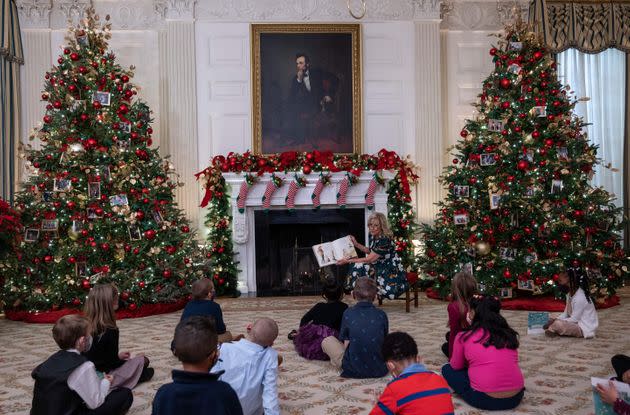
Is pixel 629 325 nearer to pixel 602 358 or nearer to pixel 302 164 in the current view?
pixel 602 358

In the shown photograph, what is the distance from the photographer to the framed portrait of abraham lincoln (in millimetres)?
10742

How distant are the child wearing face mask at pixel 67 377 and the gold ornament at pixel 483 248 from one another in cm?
654

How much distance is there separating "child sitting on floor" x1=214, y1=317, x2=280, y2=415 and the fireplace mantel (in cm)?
689

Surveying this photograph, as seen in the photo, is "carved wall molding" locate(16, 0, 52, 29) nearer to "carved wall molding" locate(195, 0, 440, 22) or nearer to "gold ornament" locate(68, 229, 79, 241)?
"carved wall molding" locate(195, 0, 440, 22)

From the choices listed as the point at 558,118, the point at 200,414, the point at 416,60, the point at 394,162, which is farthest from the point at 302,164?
the point at 200,414


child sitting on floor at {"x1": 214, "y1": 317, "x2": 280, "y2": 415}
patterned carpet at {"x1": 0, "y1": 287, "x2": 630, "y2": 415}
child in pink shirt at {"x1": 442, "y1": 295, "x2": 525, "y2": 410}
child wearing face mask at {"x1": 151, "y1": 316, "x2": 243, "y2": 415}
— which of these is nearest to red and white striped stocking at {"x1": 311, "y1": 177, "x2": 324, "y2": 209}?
patterned carpet at {"x1": 0, "y1": 287, "x2": 630, "y2": 415}

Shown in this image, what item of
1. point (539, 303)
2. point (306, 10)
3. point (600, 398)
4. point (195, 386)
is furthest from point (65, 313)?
point (600, 398)

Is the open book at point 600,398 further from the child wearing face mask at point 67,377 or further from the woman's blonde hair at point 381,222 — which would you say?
the woman's blonde hair at point 381,222

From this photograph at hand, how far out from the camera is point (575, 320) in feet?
21.1

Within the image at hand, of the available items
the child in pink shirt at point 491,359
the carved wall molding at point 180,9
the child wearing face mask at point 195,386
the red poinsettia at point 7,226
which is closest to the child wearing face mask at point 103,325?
the child wearing face mask at point 195,386

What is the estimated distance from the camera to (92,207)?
8727 mm

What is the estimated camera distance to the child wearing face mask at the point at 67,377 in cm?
342

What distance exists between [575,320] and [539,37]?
4.77 metres

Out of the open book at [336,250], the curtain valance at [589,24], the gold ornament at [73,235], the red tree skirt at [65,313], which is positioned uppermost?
the curtain valance at [589,24]
